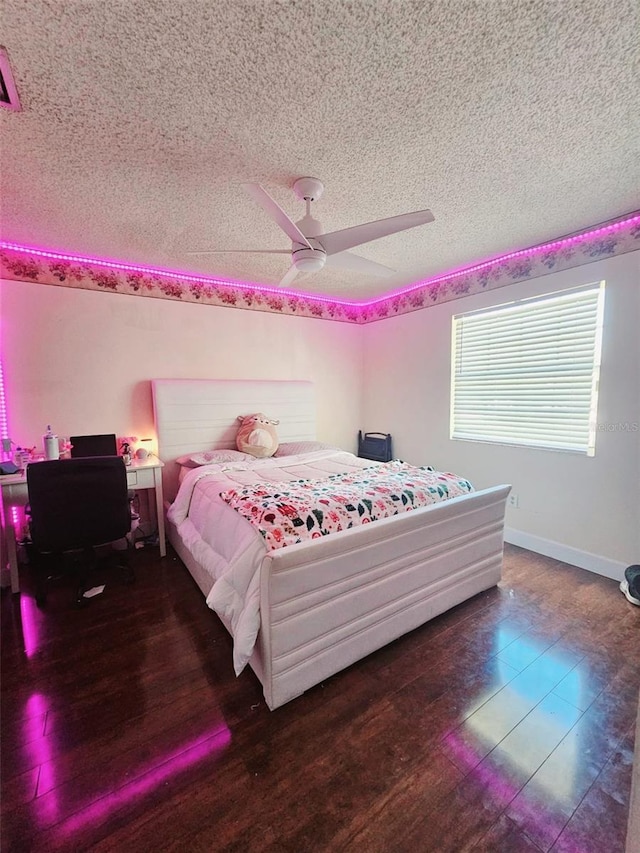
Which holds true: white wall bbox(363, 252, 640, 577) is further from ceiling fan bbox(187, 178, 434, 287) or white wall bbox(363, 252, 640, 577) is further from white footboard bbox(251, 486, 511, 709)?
ceiling fan bbox(187, 178, 434, 287)

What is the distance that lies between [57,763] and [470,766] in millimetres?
1579

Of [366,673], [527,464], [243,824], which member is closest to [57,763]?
[243,824]

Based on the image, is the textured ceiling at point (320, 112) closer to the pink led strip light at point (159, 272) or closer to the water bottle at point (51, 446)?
the pink led strip light at point (159, 272)

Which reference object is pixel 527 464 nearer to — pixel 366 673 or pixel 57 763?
pixel 366 673

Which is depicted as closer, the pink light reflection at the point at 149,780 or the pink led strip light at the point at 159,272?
the pink light reflection at the point at 149,780

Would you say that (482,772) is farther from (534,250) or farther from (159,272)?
(159,272)

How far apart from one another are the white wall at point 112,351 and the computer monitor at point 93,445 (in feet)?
0.65

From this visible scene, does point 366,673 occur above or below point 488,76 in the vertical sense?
below

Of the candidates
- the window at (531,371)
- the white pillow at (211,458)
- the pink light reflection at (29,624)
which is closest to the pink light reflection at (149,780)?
the pink light reflection at (29,624)

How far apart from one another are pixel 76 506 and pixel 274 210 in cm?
216

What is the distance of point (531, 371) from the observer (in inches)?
121

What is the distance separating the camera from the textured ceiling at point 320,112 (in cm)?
115

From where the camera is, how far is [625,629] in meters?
2.09

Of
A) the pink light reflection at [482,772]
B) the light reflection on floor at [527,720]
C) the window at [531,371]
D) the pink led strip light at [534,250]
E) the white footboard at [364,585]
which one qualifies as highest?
the pink led strip light at [534,250]
